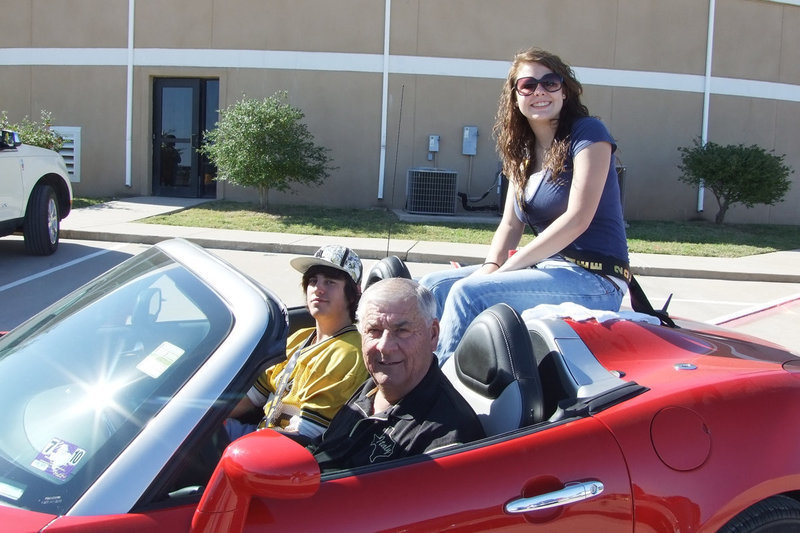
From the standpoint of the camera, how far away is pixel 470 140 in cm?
1614

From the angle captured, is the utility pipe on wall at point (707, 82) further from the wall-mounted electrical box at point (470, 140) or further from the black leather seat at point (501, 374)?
the black leather seat at point (501, 374)

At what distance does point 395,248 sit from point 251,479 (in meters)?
9.49

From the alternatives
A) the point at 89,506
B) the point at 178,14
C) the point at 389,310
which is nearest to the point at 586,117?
the point at 389,310

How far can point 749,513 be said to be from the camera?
6.54ft

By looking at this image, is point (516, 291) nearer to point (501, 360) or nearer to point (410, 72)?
point (501, 360)

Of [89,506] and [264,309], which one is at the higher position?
[264,309]

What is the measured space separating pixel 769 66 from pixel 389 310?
18232 mm

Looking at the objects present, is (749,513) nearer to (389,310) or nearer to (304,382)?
(389,310)

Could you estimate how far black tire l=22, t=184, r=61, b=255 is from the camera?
9.03m

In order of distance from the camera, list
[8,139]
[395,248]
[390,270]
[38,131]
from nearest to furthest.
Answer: [390,270] < [8,139] < [395,248] < [38,131]

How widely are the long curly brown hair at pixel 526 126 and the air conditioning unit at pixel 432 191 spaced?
39.0 feet

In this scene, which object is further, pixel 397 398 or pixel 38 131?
pixel 38 131

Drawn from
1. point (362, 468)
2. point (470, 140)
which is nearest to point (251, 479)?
point (362, 468)

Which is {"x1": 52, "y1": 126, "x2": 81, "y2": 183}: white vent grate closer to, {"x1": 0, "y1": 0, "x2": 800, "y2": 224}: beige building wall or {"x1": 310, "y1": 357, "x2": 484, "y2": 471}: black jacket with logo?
{"x1": 0, "y1": 0, "x2": 800, "y2": 224}: beige building wall
